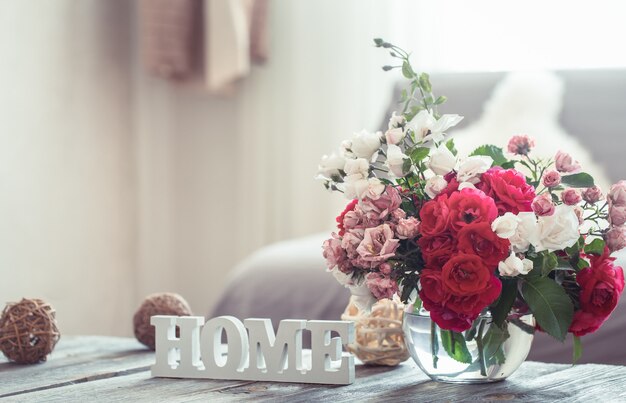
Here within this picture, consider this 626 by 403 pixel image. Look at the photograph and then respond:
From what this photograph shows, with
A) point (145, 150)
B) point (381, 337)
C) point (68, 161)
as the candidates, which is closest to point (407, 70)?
point (381, 337)

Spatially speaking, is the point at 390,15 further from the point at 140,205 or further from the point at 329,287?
the point at 329,287

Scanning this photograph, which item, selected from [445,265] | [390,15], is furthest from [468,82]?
[445,265]

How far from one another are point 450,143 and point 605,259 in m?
0.21

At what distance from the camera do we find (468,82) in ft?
7.96

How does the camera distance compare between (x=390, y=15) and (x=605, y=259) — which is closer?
(x=605, y=259)

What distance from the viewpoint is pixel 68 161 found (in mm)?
2934

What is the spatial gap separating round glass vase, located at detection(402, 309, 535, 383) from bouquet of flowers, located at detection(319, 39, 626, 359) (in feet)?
0.06

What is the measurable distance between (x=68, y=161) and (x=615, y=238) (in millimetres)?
2250

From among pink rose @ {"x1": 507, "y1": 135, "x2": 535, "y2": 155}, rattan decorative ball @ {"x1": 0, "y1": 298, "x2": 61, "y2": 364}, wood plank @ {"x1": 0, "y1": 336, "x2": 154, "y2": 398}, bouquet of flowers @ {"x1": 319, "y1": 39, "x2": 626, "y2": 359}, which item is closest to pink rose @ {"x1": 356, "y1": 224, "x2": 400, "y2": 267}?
bouquet of flowers @ {"x1": 319, "y1": 39, "x2": 626, "y2": 359}

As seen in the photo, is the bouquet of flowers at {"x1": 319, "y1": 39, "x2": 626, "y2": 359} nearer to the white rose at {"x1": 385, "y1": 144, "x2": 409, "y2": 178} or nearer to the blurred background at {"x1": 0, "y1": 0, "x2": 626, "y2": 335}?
the white rose at {"x1": 385, "y1": 144, "x2": 409, "y2": 178}

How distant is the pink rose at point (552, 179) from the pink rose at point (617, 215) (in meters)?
0.07

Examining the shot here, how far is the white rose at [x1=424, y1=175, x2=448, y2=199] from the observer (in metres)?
0.96

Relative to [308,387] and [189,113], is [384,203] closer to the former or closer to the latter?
[308,387]

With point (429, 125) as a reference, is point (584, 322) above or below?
below
